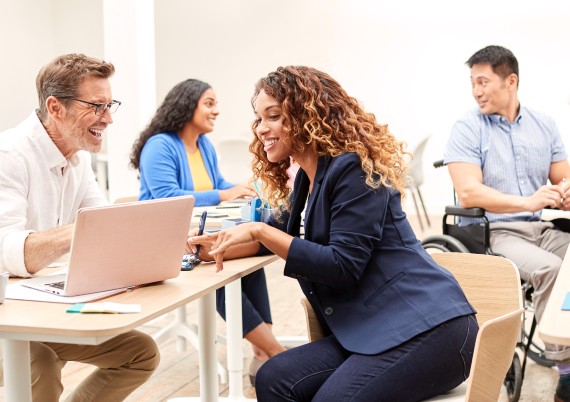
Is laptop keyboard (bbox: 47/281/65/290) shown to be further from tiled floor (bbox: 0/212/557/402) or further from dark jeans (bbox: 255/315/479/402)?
tiled floor (bbox: 0/212/557/402)

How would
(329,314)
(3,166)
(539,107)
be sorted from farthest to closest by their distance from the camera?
1. (539,107)
2. (3,166)
3. (329,314)

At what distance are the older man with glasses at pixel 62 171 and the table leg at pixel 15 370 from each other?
1.16ft

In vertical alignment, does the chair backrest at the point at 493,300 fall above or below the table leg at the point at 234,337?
above

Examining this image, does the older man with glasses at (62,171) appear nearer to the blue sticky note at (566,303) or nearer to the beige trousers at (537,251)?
the blue sticky note at (566,303)

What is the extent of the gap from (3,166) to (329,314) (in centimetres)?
95

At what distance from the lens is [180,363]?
3.56 metres

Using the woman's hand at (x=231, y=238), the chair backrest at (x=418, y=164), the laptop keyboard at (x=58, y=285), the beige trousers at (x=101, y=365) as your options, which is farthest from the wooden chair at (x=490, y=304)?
the chair backrest at (x=418, y=164)

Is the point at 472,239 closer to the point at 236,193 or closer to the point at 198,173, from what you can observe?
the point at 236,193

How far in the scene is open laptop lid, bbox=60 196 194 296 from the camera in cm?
163

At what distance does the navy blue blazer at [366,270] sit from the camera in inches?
72.6

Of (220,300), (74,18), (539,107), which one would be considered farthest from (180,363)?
(74,18)

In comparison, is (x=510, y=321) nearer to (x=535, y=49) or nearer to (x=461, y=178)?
(x=461, y=178)

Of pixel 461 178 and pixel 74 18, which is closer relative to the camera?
pixel 461 178

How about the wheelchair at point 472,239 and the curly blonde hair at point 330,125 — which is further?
the wheelchair at point 472,239
